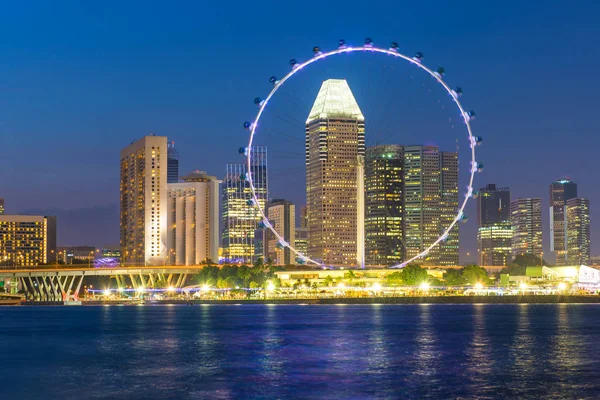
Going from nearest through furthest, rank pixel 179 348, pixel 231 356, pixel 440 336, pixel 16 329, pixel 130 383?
pixel 130 383 → pixel 231 356 → pixel 179 348 → pixel 440 336 → pixel 16 329

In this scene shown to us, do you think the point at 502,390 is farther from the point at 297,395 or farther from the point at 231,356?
the point at 231,356

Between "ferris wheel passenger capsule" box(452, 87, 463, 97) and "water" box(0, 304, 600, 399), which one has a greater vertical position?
"ferris wheel passenger capsule" box(452, 87, 463, 97)

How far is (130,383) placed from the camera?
60375 millimetres

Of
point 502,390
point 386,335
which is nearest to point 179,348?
point 386,335

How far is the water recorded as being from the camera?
56688mm

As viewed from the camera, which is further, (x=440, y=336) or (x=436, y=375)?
(x=440, y=336)

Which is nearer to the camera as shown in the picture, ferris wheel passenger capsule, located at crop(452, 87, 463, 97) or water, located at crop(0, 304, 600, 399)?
water, located at crop(0, 304, 600, 399)

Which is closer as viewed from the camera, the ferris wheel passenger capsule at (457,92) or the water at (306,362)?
the water at (306,362)

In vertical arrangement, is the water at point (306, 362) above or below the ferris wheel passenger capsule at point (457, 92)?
below

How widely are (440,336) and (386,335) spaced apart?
5645mm

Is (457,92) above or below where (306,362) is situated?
above

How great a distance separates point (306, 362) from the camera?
71562 mm

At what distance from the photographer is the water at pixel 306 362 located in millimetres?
56688

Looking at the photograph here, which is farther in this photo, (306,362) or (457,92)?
(457,92)
